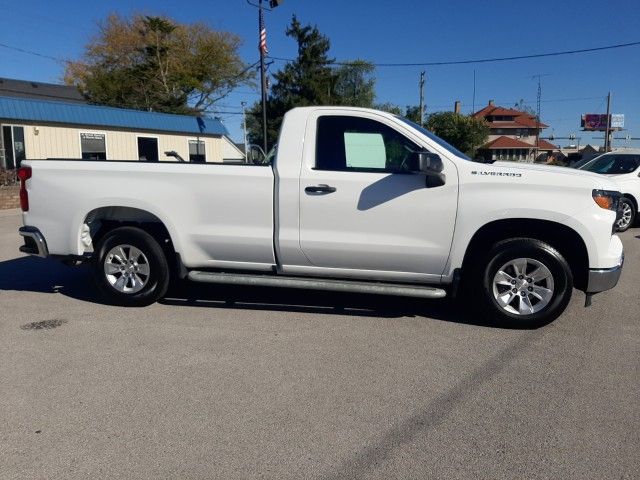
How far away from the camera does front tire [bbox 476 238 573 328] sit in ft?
15.4

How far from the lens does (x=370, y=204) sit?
4.83 metres

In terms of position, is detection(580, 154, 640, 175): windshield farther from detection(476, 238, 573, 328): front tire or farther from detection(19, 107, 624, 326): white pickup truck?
detection(476, 238, 573, 328): front tire

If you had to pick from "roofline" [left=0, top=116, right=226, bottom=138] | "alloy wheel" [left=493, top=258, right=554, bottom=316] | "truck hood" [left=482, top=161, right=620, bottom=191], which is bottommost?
"alloy wheel" [left=493, top=258, right=554, bottom=316]

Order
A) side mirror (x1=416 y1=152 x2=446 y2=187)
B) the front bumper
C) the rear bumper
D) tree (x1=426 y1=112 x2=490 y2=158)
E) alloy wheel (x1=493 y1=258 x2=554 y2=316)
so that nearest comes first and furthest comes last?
side mirror (x1=416 y1=152 x2=446 y2=187), the front bumper, alloy wheel (x1=493 y1=258 x2=554 y2=316), the rear bumper, tree (x1=426 y1=112 x2=490 y2=158)

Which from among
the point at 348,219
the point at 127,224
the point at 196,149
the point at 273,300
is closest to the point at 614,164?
the point at 348,219

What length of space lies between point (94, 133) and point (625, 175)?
A: 20.6 m

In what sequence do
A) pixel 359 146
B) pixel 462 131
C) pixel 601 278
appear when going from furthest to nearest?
1. pixel 462 131
2. pixel 359 146
3. pixel 601 278

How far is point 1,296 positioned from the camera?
6.00m

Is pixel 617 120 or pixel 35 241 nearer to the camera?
pixel 35 241

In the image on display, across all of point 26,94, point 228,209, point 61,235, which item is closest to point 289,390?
point 228,209

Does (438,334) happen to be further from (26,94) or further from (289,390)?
(26,94)

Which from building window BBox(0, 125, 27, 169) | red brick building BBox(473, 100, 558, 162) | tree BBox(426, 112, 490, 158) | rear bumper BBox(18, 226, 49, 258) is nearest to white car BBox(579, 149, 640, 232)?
rear bumper BBox(18, 226, 49, 258)

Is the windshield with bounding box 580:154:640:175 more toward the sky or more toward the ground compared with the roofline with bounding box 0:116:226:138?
more toward the ground

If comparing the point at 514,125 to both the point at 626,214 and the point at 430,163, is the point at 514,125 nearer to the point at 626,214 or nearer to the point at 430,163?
the point at 626,214
